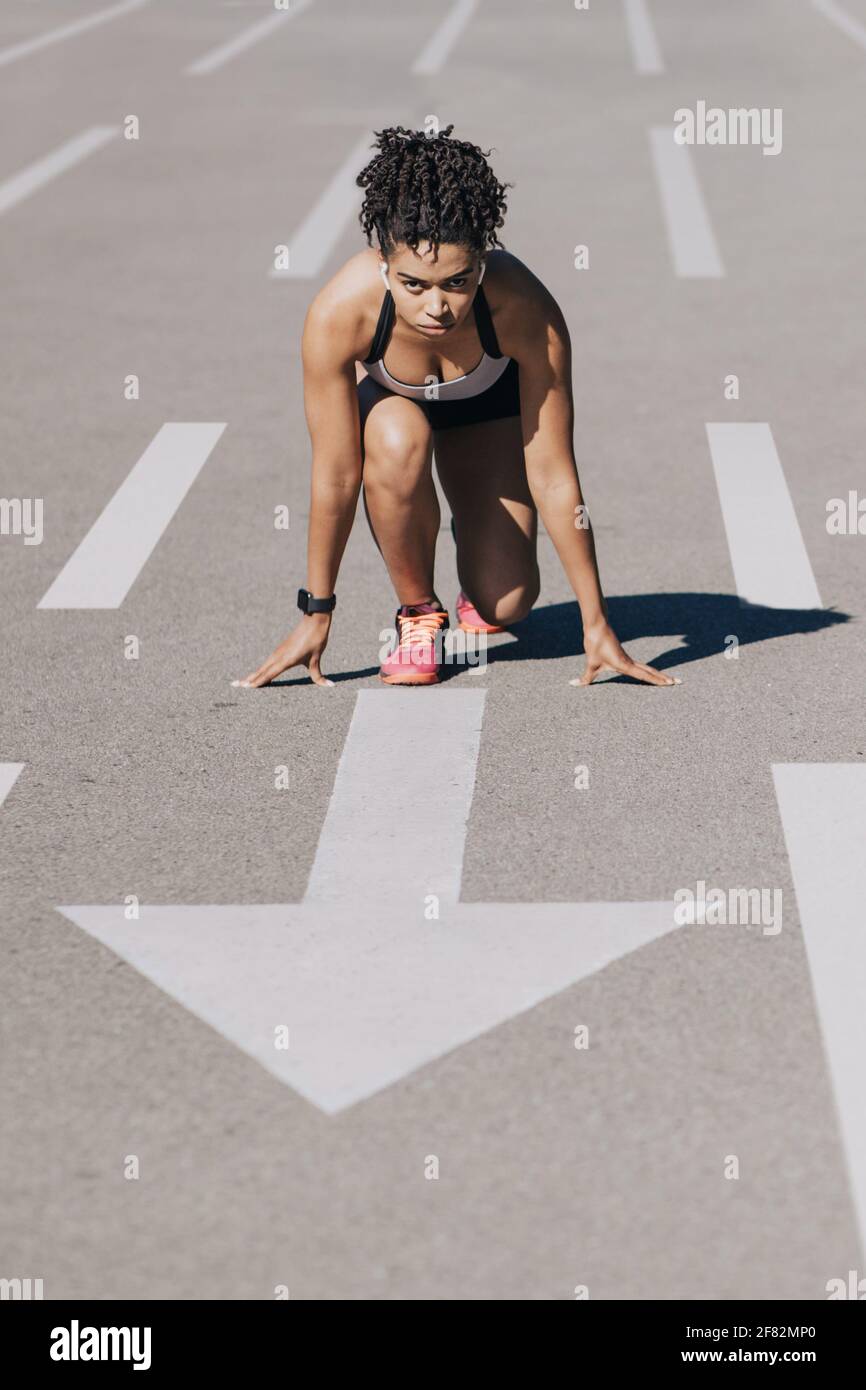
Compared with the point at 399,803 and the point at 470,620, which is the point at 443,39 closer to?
the point at 470,620

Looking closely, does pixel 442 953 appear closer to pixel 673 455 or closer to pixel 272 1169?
pixel 272 1169

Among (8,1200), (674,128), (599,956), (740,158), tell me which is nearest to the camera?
(8,1200)

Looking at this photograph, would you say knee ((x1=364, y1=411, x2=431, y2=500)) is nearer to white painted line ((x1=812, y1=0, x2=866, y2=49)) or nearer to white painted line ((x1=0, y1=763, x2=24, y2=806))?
white painted line ((x1=0, y1=763, x2=24, y2=806))

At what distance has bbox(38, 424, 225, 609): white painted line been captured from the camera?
267 inches

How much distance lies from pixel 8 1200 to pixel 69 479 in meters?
5.09

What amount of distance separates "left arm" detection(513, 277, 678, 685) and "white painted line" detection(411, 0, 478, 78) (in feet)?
50.6

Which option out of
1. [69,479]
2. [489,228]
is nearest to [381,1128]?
[489,228]

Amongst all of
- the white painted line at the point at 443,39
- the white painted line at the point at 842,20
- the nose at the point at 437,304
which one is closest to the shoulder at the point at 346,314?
the nose at the point at 437,304

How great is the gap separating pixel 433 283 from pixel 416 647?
1.27 meters

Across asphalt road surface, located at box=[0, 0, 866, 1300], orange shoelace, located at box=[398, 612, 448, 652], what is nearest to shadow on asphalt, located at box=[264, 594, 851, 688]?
asphalt road surface, located at box=[0, 0, 866, 1300]

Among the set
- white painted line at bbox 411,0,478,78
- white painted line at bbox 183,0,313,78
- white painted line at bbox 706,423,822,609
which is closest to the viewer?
white painted line at bbox 706,423,822,609

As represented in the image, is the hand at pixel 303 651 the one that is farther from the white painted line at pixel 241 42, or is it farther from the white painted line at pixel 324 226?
the white painted line at pixel 241 42

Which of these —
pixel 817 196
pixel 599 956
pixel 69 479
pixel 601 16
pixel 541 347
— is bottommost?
pixel 599 956

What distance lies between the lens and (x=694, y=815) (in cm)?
489
